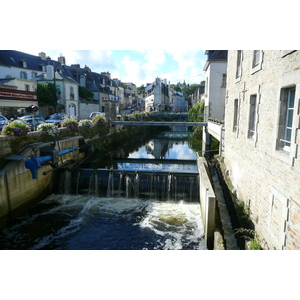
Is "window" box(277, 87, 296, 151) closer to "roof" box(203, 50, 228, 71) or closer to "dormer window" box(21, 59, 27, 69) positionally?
"roof" box(203, 50, 228, 71)

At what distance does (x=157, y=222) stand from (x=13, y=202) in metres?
6.22

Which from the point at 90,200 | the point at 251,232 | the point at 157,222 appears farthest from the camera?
the point at 90,200

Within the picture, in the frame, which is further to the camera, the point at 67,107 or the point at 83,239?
the point at 67,107

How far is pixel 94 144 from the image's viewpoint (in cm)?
2181

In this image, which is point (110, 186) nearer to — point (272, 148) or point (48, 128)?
point (48, 128)

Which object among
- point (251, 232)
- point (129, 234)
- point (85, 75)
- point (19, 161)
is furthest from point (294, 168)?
point (85, 75)

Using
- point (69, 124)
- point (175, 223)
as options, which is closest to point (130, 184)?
point (175, 223)

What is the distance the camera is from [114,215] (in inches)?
429

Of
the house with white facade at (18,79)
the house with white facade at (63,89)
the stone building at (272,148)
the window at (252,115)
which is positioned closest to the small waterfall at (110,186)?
the stone building at (272,148)

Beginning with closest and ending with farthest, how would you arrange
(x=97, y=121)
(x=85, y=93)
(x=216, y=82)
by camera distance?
(x=97, y=121) < (x=216, y=82) < (x=85, y=93)

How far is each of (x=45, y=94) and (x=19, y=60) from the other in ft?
28.3

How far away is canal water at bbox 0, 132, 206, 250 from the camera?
8945 mm

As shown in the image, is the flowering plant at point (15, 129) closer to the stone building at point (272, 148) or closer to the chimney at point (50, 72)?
the stone building at point (272, 148)

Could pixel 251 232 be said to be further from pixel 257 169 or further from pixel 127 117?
pixel 127 117
